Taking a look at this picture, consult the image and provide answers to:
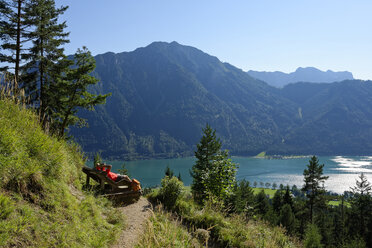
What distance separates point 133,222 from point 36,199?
134 inches

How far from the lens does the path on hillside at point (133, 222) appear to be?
5.96m

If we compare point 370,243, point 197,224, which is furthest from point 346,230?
point 197,224

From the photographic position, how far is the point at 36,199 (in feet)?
16.1

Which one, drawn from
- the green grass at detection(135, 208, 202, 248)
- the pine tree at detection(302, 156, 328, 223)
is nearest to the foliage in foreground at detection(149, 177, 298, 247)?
the green grass at detection(135, 208, 202, 248)

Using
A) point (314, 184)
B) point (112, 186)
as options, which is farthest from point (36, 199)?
point (314, 184)

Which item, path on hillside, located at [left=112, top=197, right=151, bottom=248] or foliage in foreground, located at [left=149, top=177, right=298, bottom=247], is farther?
foliage in foreground, located at [left=149, top=177, right=298, bottom=247]

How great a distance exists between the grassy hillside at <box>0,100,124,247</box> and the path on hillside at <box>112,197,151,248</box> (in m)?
0.32

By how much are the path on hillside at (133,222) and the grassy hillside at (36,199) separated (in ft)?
1.04

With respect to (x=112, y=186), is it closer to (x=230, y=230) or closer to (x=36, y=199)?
(x=36, y=199)

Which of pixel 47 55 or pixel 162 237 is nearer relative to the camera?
pixel 162 237

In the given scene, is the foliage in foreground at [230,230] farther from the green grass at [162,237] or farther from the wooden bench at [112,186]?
the green grass at [162,237]

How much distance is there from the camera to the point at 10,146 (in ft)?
16.0

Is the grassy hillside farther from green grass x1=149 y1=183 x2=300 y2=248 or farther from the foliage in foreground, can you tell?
green grass x1=149 y1=183 x2=300 y2=248

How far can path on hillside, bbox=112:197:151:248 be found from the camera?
19.6 feet
